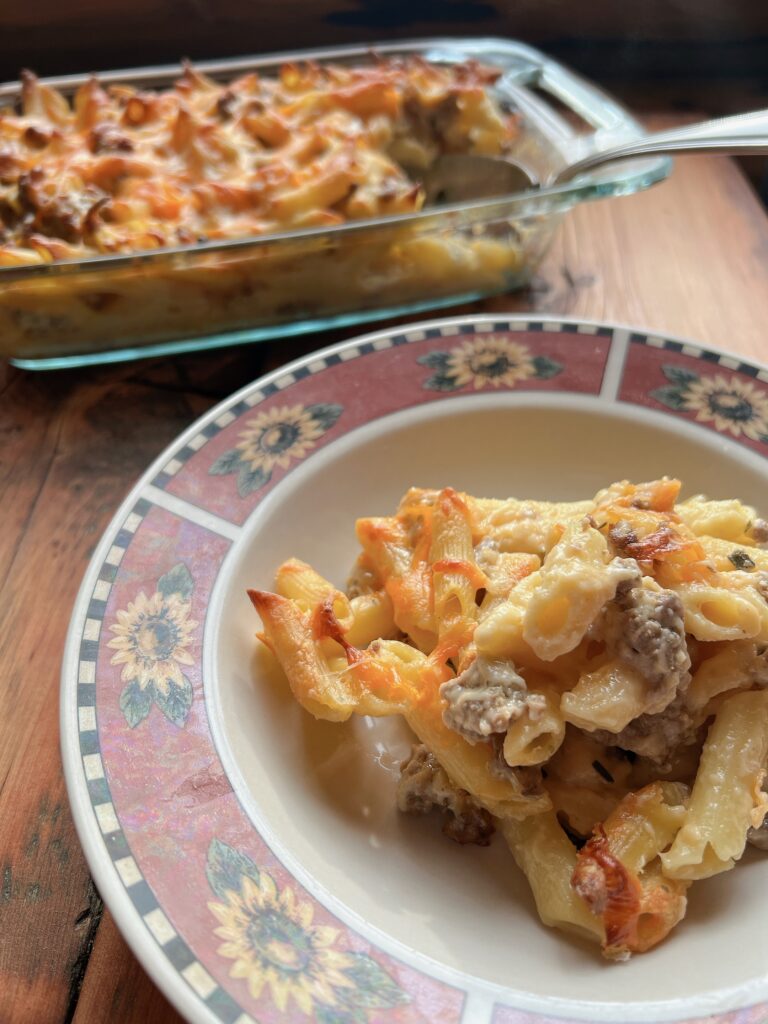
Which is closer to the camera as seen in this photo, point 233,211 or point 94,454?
point 94,454

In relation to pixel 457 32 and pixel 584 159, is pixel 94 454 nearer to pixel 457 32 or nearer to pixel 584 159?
pixel 584 159

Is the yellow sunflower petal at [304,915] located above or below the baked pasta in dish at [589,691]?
below

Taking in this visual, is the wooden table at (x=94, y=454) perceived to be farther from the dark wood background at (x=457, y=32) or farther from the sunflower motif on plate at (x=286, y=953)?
the dark wood background at (x=457, y=32)

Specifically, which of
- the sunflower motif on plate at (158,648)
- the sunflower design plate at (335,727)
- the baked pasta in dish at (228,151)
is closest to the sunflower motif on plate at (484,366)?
the sunflower design plate at (335,727)

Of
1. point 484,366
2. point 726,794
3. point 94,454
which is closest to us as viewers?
point 726,794

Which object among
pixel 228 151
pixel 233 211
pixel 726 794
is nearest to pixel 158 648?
pixel 726 794

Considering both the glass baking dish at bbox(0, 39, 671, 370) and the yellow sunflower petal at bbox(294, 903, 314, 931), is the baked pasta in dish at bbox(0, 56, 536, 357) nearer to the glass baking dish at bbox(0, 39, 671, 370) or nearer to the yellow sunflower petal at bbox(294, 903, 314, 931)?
the glass baking dish at bbox(0, 39, 671, 370)

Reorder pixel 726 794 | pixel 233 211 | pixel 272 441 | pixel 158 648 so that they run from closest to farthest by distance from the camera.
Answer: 1. pixel 726 794
2. pixel 158 648
3. pixel 272 441
4. pixel 233 211

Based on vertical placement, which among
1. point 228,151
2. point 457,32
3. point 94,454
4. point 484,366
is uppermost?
point 457,32
